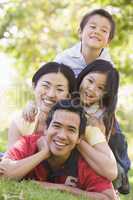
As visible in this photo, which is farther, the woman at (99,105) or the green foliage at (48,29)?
the green foliage at (48,29)

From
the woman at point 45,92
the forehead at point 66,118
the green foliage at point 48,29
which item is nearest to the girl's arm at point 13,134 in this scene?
the woman at point 45,92

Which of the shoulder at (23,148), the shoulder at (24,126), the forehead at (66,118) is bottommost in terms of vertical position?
the shoulder at (23,148)

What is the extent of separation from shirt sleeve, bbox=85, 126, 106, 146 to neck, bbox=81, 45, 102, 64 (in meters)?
0.74

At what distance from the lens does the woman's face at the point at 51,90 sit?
3.96m

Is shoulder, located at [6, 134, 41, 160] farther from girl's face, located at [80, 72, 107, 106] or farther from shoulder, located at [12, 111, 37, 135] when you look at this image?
girl's face, located at [80, 72, 107, 106]

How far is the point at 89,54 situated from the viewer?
4.41 meters

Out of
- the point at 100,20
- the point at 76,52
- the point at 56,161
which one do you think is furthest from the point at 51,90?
the point at 100,20

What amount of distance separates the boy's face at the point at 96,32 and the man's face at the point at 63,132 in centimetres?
81

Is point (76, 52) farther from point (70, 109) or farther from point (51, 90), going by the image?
point (70, 109)

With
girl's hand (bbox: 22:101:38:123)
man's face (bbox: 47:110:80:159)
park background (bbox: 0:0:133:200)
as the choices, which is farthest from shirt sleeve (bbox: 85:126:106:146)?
park background (bbox: 0:0:133:200)

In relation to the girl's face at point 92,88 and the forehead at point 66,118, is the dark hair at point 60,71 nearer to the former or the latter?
the girl's face at point 92,88

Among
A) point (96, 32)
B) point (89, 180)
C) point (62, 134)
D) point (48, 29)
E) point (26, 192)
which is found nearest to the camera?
point (26, 192)

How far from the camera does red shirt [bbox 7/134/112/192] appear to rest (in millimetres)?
3754

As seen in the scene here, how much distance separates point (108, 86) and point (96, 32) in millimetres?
505
